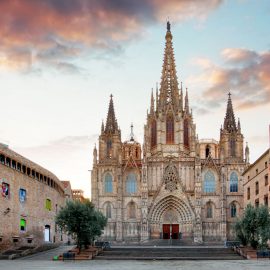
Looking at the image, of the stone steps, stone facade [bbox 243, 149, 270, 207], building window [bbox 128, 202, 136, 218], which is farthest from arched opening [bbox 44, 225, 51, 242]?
stone facade [bbox 243, 149, 270, 207]

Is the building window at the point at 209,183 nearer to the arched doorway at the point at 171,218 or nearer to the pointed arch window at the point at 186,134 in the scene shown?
the arched doorway at the point at 171,218

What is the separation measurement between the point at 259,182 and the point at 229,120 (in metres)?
34.9

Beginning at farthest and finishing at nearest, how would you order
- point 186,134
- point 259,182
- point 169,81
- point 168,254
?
point 169,81, point 186,134, point 259,182, point 168,254

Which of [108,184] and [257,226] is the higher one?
[108,184]

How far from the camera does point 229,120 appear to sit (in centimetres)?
10369

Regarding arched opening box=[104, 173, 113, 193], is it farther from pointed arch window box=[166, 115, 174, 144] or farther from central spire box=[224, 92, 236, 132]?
central spire box=[224, 92, 236, 132]

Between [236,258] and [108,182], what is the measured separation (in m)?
49.7

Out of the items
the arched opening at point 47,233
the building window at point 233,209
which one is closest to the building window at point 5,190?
the arched opening at point 47,233

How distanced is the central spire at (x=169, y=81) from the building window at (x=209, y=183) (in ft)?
44.7

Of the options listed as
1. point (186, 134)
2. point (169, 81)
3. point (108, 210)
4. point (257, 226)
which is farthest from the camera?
point (169, 81)

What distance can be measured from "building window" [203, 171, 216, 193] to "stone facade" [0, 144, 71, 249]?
29336 mm

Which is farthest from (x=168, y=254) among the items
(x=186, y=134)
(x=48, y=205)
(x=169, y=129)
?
(x=169, y=129)

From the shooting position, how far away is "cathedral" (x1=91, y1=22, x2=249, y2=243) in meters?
95.8

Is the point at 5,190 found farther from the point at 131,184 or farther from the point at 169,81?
the point at 169,81
